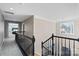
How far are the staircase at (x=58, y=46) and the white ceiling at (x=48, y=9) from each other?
0.34 meters

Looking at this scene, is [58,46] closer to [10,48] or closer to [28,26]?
[28,26]

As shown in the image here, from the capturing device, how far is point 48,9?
1247 mm

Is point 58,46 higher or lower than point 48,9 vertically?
lower

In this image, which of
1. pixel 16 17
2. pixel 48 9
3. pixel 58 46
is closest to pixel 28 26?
pixel 16 17

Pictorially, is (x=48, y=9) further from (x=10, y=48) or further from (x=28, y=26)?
(x=10, y=48)

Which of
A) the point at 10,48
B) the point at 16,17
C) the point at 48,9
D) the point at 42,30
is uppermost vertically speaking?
the point at 48,9

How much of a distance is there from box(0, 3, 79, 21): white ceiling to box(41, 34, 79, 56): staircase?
0.34 metres

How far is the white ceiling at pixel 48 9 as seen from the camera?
119cm

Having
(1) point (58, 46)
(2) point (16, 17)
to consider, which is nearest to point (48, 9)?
(2) point (16, 17)

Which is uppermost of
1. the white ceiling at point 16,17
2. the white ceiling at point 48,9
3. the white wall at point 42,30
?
the white ceiling at point 48,9

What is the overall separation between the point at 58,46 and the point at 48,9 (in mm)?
643

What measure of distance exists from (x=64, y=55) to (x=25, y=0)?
1.04 m

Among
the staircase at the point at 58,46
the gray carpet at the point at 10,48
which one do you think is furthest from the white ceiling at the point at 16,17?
the staircase at the point at 58,46

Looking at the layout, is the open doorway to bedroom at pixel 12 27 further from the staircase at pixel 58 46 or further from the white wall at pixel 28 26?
the staircase at pixel 58 46
